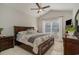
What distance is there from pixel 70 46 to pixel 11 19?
1.19 metres

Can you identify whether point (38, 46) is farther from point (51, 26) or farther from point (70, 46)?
point (70, 46)

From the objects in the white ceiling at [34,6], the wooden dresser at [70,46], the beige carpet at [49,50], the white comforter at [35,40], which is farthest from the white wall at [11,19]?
the wooden dresser at [70,46]

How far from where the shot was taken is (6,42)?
1985mm

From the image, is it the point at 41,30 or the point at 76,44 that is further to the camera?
the point at 41,30

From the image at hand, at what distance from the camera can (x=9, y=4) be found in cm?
194

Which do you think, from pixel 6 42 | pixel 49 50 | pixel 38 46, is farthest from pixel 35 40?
pixel 6 42

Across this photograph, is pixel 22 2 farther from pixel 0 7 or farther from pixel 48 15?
pixel 48 15

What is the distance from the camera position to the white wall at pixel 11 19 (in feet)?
6.33

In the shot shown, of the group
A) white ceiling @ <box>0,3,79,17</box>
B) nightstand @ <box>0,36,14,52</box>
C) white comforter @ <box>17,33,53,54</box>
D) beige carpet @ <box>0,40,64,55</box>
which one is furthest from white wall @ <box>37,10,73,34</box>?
nightstand @ <box>0,36,14,52</box>

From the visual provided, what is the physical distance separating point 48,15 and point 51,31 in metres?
0.30

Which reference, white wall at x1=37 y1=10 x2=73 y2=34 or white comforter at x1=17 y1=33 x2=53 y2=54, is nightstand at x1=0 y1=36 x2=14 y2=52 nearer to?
white comforter at x1=17 y1=33 x2=53 y2=54

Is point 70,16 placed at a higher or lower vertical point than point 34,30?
higher
